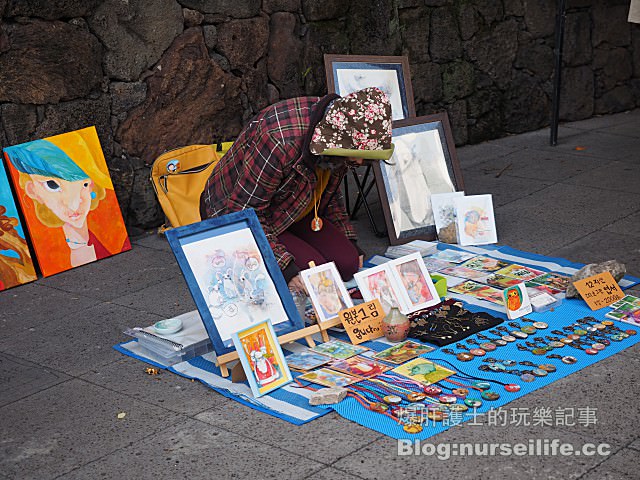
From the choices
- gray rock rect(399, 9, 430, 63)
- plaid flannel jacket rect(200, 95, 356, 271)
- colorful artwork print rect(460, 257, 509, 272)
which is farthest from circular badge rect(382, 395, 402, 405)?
gray rock rect(399, 9, 430, 63)

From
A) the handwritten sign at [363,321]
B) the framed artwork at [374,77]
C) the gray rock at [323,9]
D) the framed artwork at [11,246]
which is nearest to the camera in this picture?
the handwritten sign at [363,321]

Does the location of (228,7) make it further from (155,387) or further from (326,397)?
(326,397)

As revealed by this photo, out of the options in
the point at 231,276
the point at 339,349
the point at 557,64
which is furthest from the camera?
the point at 557,64

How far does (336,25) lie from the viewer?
6.08 meters

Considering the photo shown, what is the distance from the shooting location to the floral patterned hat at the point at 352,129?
3.57 m

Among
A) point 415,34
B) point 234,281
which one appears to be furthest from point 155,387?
point 415,34

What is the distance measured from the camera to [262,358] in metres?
3.20

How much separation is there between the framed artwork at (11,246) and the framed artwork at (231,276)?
155 centimetres

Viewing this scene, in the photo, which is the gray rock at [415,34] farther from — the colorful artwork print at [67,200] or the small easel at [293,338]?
the small easel at [293,338]

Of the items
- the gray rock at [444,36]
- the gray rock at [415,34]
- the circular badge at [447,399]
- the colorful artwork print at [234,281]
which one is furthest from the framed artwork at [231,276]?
the gray rock at [444,36]

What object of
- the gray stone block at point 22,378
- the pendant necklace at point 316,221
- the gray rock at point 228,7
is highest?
the gray rock at point 228,7

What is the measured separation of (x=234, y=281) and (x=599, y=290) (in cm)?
158

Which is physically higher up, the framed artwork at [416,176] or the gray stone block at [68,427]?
the framed artwork at [416,176]

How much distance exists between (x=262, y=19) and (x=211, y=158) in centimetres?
106
